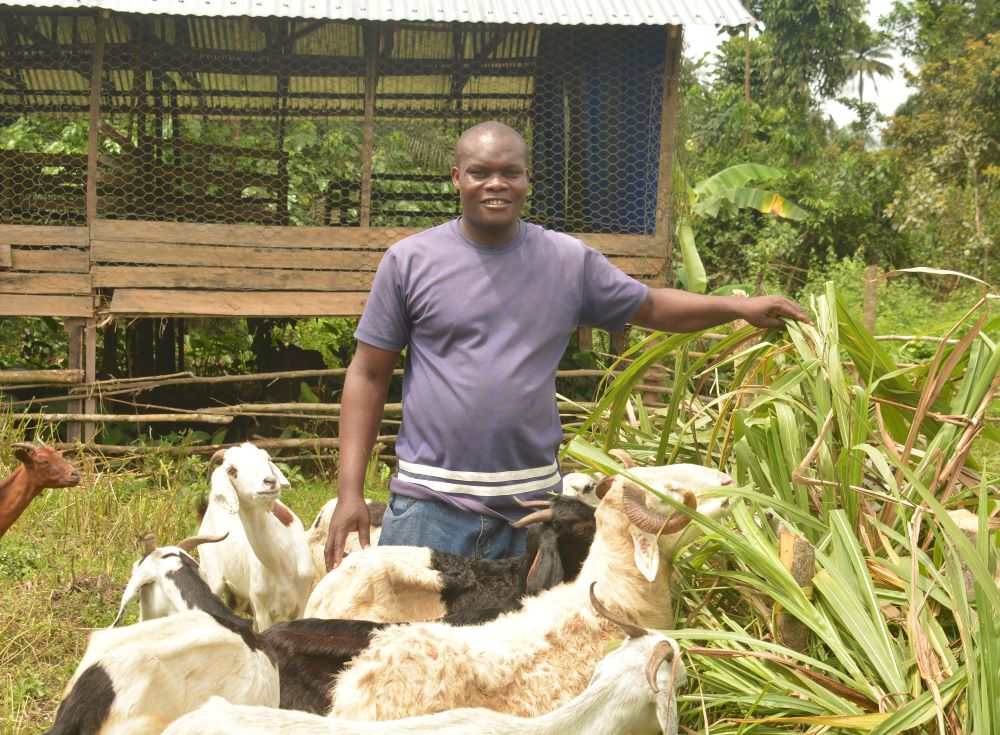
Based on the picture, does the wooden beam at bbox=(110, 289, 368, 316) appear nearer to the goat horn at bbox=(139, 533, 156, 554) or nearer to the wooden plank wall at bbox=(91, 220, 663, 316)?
the wooden plank wall at bbox=(91, 220, 663, 316)

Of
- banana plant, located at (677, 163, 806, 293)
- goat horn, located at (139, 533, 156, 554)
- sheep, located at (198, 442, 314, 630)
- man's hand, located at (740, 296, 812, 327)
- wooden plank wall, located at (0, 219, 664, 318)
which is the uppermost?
banana plant, located at (677, 163, 806, 293)

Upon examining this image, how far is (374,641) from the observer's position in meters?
2.62

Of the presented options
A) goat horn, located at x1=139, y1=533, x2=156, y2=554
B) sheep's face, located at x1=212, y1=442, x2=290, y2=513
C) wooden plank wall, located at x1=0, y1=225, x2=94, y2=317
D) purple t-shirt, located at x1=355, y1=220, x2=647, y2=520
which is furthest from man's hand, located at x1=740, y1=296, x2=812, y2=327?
wooden plank wall, located at x1=0, y1=225, x2=94, y2=317

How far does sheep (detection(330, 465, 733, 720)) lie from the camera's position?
2.57 meters

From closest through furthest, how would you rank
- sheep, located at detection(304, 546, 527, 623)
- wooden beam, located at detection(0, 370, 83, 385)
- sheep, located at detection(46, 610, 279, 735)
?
sheep, located at detection(46, 610, 279, 735), sheep, located at detection(304, 546, 527, 623), wooden beam, located at detection(0, 370, 83, 385)

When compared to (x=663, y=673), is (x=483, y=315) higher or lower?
higher

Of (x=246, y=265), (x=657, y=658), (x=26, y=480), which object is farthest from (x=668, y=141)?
(x=657, y=658)

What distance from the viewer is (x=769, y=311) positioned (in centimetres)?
345

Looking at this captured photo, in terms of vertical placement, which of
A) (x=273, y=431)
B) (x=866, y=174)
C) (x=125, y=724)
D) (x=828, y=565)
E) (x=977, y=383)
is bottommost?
(x=273, y=431)

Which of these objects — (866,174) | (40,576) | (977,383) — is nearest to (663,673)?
(977,383)

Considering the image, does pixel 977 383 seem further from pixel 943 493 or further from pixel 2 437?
pixel 2 437

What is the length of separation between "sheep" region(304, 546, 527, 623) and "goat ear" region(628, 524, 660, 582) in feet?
1.72

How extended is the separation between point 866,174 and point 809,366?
1797 cm

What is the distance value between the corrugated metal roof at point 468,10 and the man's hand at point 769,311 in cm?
557
